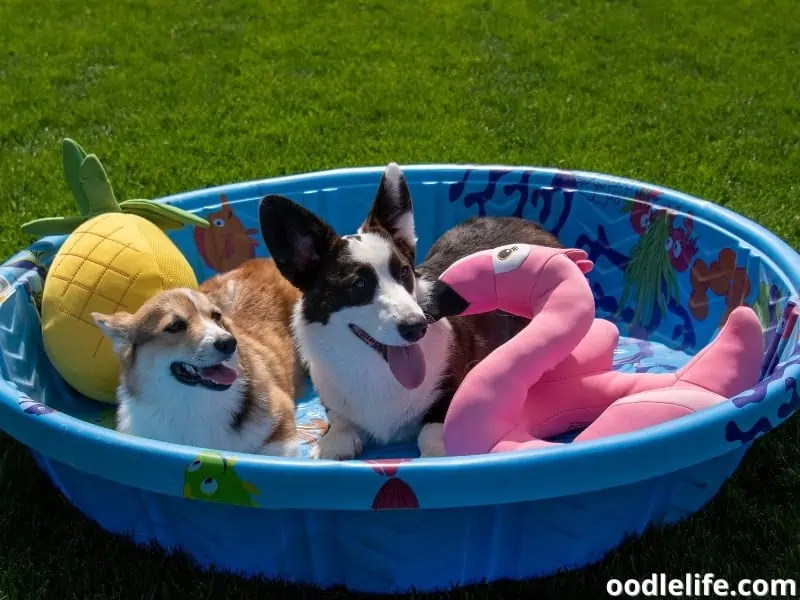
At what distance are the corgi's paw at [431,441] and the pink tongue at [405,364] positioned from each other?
242 millimetres

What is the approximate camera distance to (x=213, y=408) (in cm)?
321

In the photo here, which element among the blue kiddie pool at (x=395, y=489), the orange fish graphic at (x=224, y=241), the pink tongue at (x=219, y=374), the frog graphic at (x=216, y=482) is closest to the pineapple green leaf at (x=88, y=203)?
the blue kiddie pool at (x=395, y=489)

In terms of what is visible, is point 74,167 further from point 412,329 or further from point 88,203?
point 412,329

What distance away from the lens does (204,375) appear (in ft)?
10.4

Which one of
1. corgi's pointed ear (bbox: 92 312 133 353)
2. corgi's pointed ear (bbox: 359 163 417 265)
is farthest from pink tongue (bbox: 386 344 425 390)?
corgi's pointed ear (bbox: 92 312 133 353)

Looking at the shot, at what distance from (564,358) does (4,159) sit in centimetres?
521

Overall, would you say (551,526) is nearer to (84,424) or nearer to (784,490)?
(784,490)

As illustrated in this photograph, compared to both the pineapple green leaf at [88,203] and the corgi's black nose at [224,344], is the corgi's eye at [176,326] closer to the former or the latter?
the corgi's black nose at [224,344]

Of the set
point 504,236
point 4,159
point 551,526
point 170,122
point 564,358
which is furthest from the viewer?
point 170,122

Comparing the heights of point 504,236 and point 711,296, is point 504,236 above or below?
above

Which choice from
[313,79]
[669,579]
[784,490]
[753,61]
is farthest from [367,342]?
[753,61]

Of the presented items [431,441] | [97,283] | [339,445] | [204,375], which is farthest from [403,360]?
[97,283]

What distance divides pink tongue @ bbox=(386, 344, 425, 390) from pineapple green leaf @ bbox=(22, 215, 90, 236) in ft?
5.87

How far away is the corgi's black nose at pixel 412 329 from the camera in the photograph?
2963mm
